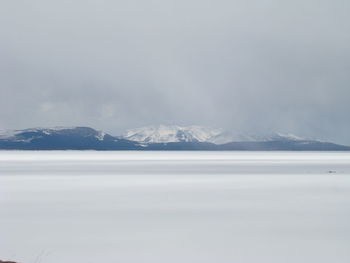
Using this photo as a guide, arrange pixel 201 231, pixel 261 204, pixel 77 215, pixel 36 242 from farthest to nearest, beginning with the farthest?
pixel 261 204 < pixel 77 215 < pixel 201 231 < pixel 36 242

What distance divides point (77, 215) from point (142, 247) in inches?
295

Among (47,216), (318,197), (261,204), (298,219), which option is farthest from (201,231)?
(318,197)

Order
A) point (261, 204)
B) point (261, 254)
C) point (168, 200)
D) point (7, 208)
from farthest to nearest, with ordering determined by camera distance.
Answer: point (168, 200) < point (261, 204) < point (7, 208) < point (261, 254)

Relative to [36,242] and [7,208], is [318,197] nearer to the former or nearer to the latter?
[7,208]

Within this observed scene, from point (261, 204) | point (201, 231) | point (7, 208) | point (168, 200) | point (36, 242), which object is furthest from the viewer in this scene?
point (168, 200)

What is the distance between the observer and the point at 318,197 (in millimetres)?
30266

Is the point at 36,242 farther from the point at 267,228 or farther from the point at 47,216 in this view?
the point at 267,228

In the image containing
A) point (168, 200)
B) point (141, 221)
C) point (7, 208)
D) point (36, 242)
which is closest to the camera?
point (36, 242)

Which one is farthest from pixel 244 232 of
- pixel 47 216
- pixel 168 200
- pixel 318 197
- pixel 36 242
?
pixel 318 197

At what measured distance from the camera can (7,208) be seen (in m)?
24.6

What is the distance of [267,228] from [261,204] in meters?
8.07

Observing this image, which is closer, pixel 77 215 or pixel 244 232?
pixel 244 232

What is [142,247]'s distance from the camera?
1518cm

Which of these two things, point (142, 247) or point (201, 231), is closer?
point (142, 247)
